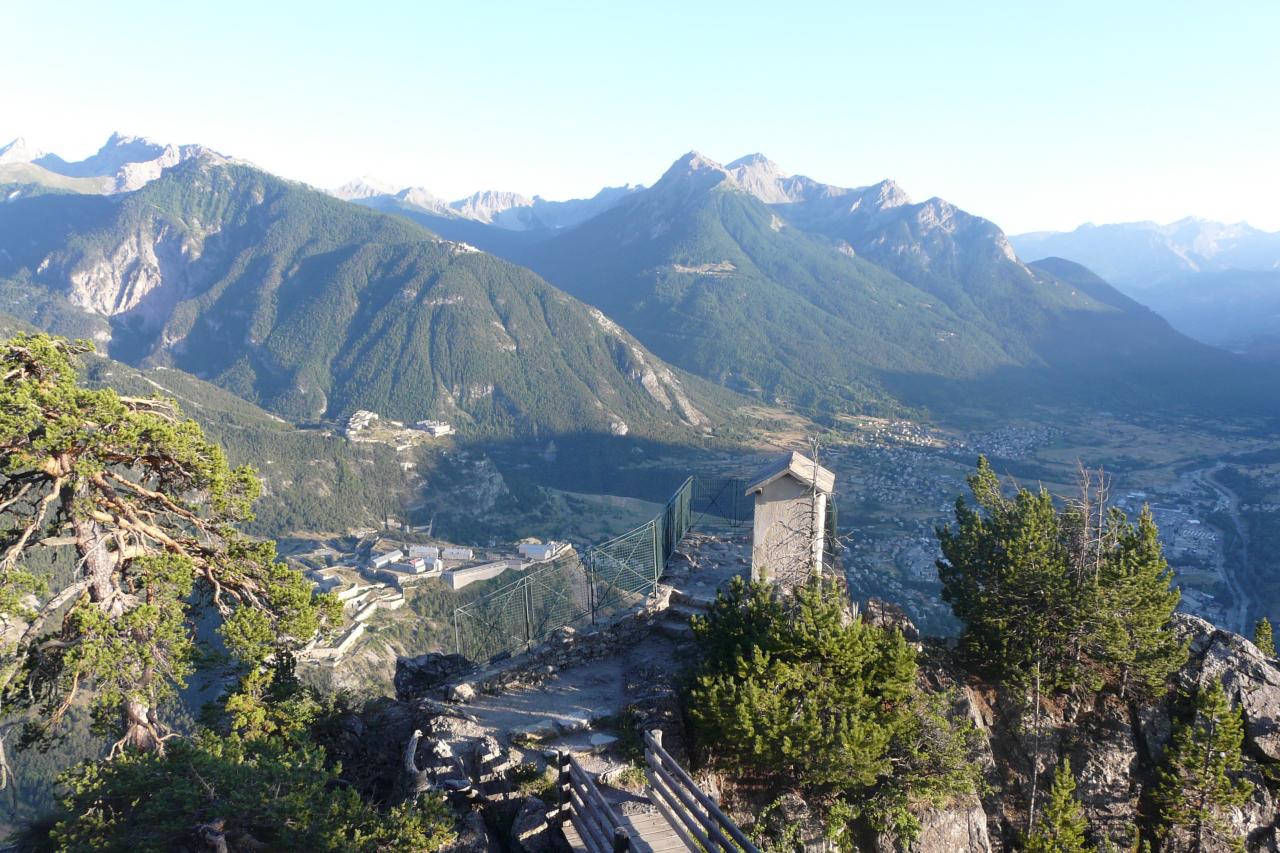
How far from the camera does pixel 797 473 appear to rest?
2292cm

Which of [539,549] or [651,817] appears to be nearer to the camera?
[651,817]

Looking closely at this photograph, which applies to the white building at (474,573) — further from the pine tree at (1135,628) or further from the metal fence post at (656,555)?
the pine tree at (1135,628)

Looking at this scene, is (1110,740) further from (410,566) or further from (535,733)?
(410,566)

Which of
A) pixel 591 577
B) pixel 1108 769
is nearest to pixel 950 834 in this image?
pixel 1108 769

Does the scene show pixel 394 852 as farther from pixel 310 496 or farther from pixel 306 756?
pixel 310 496

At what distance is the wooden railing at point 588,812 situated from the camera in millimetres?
11745

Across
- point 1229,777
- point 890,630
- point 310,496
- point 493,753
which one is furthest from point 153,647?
point 310,496

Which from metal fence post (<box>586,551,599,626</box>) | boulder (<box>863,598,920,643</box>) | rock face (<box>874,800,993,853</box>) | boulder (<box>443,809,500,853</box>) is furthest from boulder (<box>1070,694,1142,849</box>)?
boulder (<box>443,809,500,853</box>)

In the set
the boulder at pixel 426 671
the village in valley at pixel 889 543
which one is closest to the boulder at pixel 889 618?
the boulder at pixel 426 671

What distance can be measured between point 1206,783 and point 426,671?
21.6m

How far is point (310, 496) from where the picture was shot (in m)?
165

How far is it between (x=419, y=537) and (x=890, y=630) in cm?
15054

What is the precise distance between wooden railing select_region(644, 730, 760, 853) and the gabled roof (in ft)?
32.8

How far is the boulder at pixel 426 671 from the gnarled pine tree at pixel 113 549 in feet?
19.5
